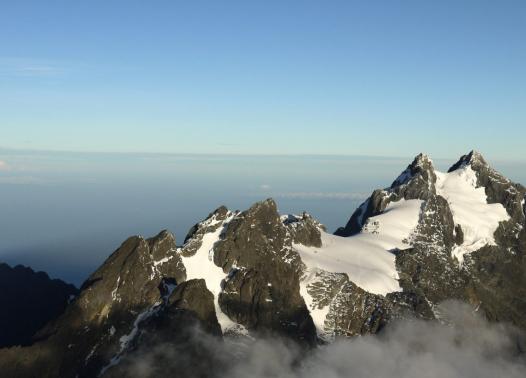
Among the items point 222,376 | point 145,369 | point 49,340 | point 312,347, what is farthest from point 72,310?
point 312,347

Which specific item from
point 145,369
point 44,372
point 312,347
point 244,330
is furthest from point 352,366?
point 44,372

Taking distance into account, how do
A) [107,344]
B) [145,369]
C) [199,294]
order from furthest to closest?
[199,294], [107,344], [145,369]

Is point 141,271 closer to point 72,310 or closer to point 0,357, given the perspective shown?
point 72,310

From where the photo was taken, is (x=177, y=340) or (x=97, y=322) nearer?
(x=177, y=340)

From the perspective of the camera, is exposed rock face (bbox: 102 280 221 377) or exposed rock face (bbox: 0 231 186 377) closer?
exposed rock face (bbox: 102 280 221 377)

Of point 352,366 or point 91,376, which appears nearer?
point 91,376

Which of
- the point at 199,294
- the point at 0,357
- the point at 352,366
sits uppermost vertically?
the point at 199,294

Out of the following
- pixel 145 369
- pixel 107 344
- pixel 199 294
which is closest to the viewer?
pixel 145 369

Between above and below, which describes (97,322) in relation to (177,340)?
above

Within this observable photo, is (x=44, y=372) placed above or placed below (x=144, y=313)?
below

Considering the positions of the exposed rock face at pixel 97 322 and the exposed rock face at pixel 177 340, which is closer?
the exposed rock face at pixel 177 340
